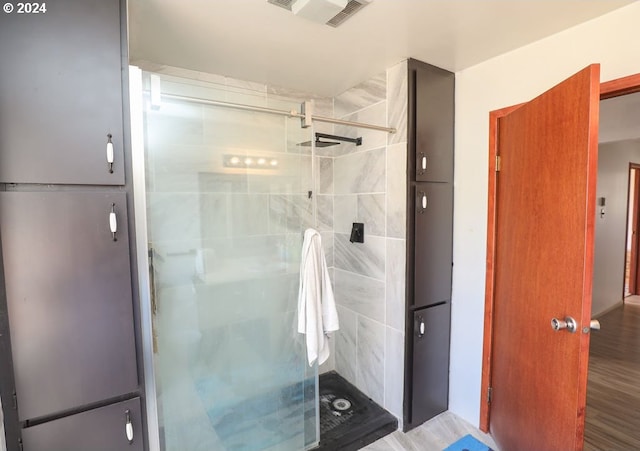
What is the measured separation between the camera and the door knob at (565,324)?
1.27 metres

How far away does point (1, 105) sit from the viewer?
997 millimetres

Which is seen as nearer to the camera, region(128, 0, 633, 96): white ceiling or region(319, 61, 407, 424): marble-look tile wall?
region(128, 0, 633, 96): white ceiling

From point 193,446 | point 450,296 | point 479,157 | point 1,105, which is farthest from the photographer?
point 450,296

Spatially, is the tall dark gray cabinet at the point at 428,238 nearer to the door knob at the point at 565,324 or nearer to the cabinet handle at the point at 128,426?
the door knob at the point at 565,324

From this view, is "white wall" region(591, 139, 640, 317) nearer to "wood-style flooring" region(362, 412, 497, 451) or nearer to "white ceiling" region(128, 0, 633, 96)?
"wood-style flooring" region(362, 412, 497, 451)

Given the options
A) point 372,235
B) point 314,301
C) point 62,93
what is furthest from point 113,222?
point 372,235

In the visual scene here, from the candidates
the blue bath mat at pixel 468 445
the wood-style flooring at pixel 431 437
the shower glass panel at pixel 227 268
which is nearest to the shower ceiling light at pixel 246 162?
the shower glass panel at pixel 227 268

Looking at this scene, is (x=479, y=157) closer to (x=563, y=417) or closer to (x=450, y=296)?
(x=450, y=296)

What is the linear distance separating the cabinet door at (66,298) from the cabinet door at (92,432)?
0.06m

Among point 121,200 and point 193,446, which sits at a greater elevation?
point 121,200

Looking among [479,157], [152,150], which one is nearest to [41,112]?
[152,150]

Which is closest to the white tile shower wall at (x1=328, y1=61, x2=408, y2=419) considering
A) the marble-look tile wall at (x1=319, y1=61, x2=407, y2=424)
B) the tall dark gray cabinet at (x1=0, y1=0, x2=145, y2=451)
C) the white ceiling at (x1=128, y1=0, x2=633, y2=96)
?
the marble-look tile wall at (x1=319, y1=61, x2=407, y2=424)

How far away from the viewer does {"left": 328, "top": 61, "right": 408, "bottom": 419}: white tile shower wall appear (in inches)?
79.8

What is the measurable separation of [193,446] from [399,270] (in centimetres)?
150
